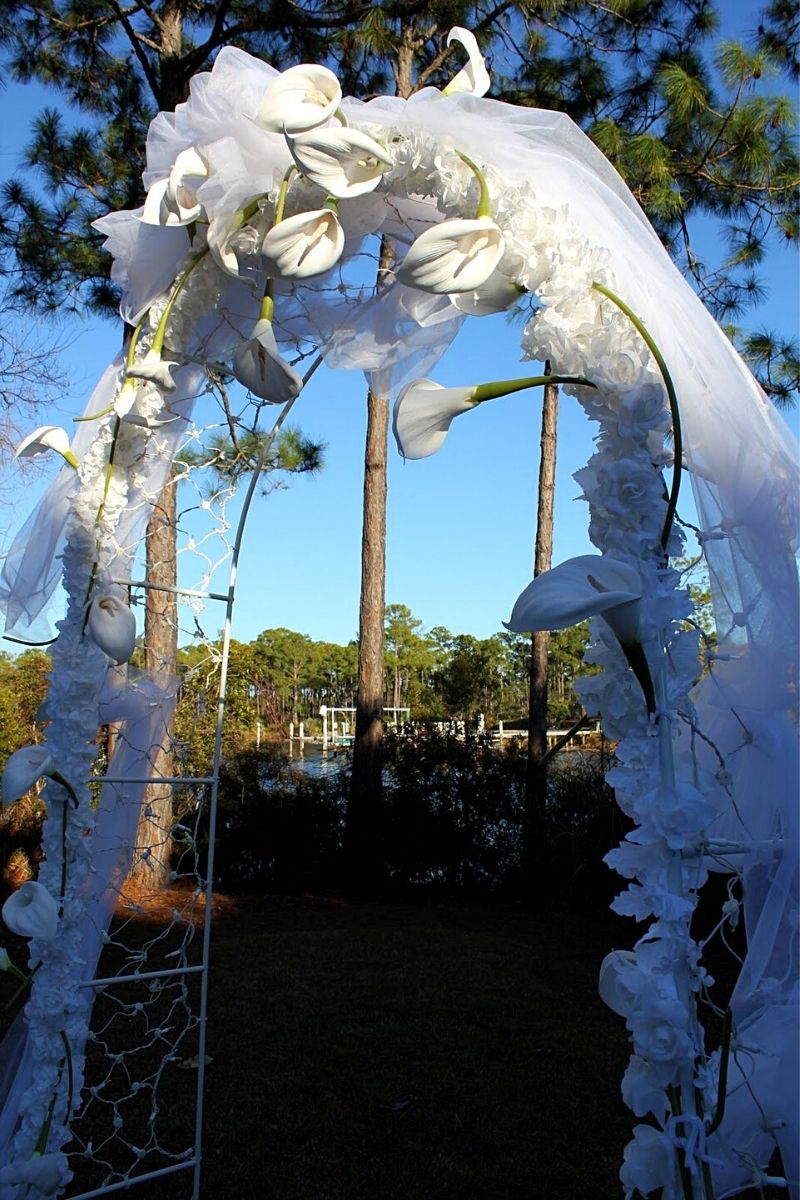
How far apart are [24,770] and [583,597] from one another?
3.28 feet

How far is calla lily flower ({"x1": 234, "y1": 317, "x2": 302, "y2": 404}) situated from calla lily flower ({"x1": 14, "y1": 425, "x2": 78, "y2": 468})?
0.46 meters

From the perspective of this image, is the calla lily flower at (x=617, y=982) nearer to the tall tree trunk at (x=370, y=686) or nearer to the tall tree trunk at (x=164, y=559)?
the tall tree trunk at (x=164, y=559)

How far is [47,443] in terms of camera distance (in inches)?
73.2

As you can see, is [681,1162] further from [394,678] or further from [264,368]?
[394,678]

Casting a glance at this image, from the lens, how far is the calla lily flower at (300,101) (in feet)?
4.71

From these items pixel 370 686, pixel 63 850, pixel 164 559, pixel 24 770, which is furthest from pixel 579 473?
pixel 370 686

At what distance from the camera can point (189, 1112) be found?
9.37ft

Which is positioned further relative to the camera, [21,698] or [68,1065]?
[21,698]

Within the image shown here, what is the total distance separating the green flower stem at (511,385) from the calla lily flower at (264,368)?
0.37 meters

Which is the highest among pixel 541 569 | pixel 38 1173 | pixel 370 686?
pixel 541 569

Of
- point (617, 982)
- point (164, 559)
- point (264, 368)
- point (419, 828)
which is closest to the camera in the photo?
point (617, 982)

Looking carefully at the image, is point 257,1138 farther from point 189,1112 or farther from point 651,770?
point 651,770

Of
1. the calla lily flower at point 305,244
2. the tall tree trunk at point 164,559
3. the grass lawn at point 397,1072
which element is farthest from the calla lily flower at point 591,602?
the tall tree trunk at point 164,559

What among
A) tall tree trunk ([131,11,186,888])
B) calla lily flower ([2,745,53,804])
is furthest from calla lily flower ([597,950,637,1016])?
tall tree trunk ([131,11,186,888])
